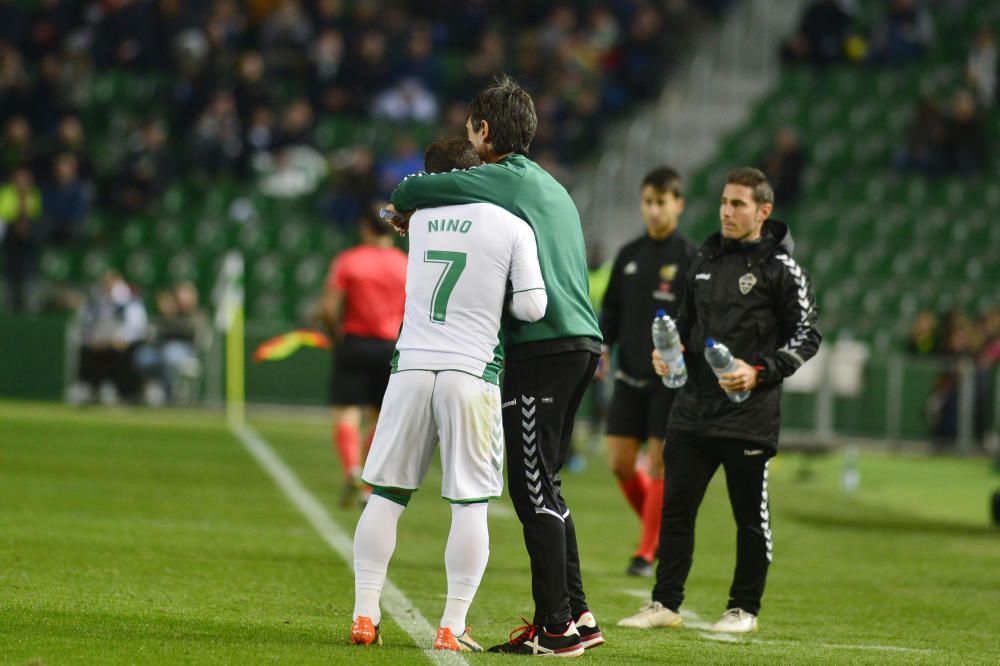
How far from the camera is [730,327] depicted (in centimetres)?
757

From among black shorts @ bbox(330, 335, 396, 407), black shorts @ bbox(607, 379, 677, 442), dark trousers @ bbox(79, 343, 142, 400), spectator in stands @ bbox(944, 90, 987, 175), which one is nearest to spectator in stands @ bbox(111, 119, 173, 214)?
dark trousers @ bbox(79, 343, 142, 400)

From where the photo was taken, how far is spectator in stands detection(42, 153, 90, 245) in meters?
26.5

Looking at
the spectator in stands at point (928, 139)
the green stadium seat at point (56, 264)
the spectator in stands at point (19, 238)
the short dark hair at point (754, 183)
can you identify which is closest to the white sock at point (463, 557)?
the short dark hair at point (754, 183)

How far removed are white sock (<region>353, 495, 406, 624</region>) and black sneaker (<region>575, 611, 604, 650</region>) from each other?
0.86m

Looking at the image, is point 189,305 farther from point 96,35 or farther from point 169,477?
point 169,477

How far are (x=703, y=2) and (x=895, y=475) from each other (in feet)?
44.6

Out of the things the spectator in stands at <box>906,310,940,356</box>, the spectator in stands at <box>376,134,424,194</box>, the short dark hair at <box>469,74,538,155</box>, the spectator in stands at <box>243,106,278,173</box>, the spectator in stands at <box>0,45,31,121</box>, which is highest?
the spectator in stands at <box>0,45,31,121</box>

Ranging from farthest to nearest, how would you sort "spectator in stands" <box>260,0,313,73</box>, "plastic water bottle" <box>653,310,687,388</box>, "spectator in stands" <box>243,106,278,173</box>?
"spectator in stands" <box>260,0,313,73</box>
"spectator in stands" <box>243,106,278,173</box>
"plastic water bottle" <box>653,310,687,388</box>

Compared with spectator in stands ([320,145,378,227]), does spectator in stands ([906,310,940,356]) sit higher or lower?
lower

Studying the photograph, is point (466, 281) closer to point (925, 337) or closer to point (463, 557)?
point (463, 557)

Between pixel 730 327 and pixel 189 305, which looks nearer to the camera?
pixel 730 327

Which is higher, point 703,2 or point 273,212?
point 703,2

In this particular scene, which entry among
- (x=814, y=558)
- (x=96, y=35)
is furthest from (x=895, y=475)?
(x=96, y=35)

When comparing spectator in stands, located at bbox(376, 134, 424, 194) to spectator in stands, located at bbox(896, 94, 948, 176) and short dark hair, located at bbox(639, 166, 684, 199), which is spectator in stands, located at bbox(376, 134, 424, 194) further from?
short dark hair, located at bbox(639, 166, 684, 199)
